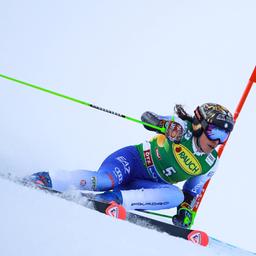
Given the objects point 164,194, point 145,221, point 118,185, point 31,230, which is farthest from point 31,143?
point 31,230

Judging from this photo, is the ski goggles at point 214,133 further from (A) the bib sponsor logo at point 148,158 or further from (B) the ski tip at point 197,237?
(B) the ski tip at point 197,237

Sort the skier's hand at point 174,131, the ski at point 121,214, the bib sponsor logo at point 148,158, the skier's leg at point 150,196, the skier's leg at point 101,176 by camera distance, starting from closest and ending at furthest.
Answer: the ski at point 121,214 < the skier's leg at point 101,176 < the skier's leg at point 150,196 < the skier's hand at point 174,131 < the bib sponsor logo at point 148,158

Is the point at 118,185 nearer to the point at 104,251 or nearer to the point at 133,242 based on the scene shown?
the point at 133,242

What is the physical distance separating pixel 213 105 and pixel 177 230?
88 cm

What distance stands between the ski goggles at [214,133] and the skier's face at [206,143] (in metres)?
0.03

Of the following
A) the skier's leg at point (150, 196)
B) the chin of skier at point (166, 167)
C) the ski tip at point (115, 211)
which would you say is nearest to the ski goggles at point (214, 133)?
the chin of skier at point (166, 167)

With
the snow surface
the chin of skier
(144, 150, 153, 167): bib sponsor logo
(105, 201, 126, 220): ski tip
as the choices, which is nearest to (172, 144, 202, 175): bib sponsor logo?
the chin of skier

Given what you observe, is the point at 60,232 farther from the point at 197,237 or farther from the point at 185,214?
the point at 185,214

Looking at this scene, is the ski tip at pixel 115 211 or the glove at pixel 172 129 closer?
the ski tip at pixel 115 211

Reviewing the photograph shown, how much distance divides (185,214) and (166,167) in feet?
1.22

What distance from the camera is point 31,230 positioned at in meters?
2.08

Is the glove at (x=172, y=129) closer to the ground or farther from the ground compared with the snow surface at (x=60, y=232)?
farther from the ground

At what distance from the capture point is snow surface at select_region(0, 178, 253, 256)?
1.98 m

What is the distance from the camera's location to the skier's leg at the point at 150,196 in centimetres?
366
